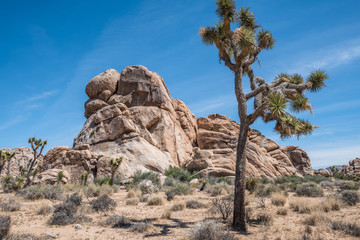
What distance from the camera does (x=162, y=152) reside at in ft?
97.0

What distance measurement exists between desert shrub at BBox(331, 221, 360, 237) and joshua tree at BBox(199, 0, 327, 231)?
2794mm

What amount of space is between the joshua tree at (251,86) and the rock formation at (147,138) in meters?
16.1

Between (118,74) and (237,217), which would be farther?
(118,74)

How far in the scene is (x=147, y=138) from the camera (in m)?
29.9

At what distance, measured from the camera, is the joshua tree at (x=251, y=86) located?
7.62 m

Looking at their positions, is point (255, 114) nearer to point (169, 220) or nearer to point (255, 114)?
point (255, 114)

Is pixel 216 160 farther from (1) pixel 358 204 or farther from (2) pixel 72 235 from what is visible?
(2) pixel 72 235

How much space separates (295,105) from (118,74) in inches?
1234

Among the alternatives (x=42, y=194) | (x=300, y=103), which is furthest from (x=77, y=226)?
(x=300, y=103)

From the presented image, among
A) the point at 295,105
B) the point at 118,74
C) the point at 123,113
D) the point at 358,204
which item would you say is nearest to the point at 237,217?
the point at 295,105

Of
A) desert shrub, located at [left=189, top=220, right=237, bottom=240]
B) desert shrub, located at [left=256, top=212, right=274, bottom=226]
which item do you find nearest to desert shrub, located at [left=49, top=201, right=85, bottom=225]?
desert shrub, located at [left=189, top=220, right=237, bottom=240]

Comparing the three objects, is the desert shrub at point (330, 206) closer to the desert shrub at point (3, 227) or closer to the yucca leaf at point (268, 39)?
the yucca leaf at point (268, 39)

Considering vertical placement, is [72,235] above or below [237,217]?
below

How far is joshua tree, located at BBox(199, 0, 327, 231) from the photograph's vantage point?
7.62 m
